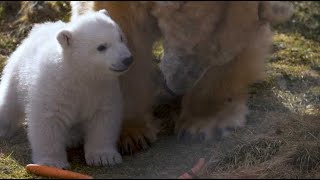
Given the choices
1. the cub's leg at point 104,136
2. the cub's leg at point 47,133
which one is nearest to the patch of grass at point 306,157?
the cub's leg at point 104,136

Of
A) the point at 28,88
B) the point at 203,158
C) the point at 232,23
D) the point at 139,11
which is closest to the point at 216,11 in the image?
the point at 232,23

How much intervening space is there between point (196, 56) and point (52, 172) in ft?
3.91

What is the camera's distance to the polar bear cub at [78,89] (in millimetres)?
3613

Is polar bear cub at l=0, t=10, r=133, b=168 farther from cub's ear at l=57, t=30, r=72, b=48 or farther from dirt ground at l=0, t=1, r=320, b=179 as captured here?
dirt ground at l=0, t=1, r=320, b=179

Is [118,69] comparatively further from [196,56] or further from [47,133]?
[196,56]

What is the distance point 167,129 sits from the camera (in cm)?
450

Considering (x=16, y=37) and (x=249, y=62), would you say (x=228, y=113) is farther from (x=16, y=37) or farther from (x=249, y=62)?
(x=16, y=37)

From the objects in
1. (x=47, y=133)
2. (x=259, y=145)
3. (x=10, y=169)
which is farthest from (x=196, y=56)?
(x=10, y=169)

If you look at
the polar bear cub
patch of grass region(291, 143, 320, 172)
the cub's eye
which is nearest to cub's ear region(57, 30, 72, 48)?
the polar bear cub

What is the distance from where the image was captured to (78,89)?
375cm

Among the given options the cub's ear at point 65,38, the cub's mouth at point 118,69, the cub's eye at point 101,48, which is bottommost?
the cub's mouth at point 118,69

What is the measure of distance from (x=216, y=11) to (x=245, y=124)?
3.04 feet

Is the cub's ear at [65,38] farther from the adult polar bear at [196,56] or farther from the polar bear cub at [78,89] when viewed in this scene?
the adult polar bear at [196,56]

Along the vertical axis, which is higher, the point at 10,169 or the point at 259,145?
the point at 259,145
